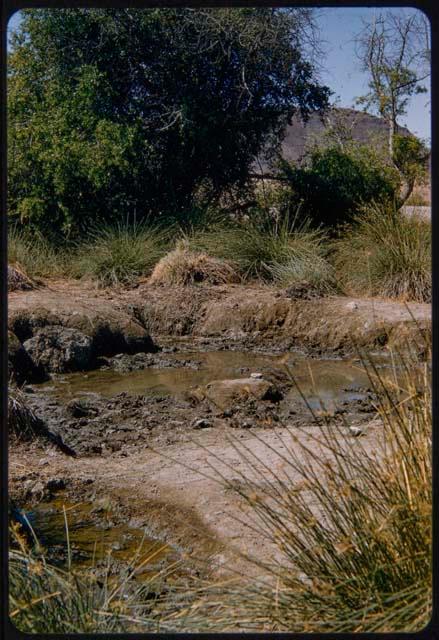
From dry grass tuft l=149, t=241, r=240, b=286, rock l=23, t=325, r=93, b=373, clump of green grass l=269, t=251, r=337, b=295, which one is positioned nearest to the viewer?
rock l=23, t=325, r=93, b=373

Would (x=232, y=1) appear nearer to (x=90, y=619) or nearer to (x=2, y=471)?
(x=2, y=471)

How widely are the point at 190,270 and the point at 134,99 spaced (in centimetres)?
305

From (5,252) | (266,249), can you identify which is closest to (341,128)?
(266,249)

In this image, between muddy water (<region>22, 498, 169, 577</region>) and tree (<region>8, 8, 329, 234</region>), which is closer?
muddy water (<region>22, 498, 169, 577</region>)

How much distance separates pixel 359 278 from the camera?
34.1 feet

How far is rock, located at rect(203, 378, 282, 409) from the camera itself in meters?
6.39

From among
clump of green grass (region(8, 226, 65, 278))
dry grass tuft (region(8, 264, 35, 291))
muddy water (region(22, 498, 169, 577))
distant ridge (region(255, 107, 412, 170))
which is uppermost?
distant ridge (region(255, 107, 412, 170))

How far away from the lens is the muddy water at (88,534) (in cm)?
387

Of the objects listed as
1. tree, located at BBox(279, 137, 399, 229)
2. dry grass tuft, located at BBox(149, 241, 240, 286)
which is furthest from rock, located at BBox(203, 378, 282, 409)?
tree, located at BBox(279, 137, 399, 229)

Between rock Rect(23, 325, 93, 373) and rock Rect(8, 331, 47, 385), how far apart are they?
5.1 inches

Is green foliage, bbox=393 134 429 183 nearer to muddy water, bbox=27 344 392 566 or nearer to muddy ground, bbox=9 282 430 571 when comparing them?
muddy ground, bbox=9 282 430 571

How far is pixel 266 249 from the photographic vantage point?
1105cm

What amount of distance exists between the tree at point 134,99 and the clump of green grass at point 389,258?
8.88 ft

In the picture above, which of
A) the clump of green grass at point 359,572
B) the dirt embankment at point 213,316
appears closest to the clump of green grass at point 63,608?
the clump of green grass at point 359,572
